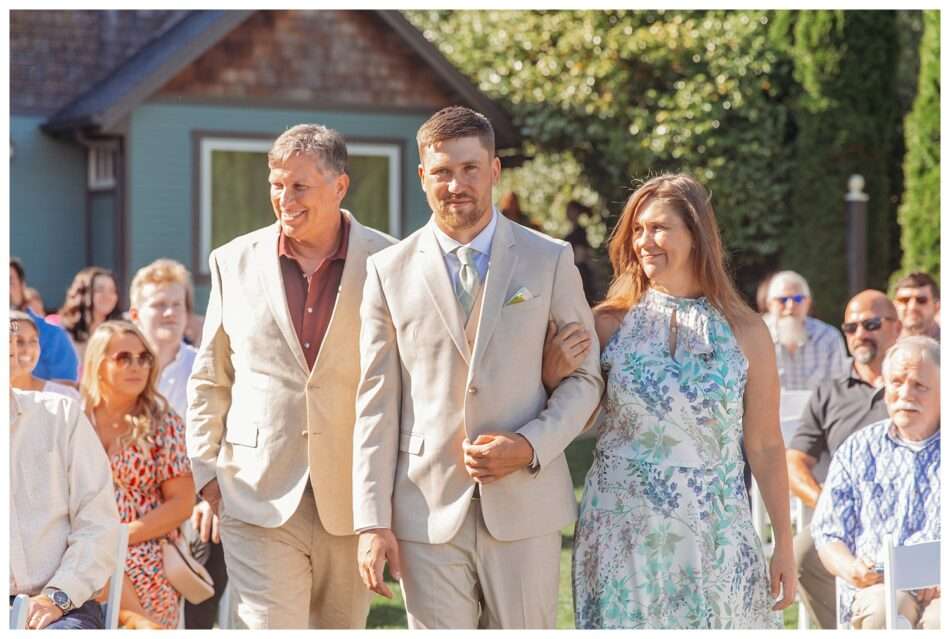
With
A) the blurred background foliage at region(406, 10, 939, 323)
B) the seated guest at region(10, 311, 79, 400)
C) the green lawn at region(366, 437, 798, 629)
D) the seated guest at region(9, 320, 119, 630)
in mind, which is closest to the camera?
the seated guest at region(9, 320, 119, 630)

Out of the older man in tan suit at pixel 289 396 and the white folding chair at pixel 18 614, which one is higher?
the older man in tan suit at pixel 289 396

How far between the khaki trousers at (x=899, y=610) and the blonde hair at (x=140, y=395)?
9.17 feet

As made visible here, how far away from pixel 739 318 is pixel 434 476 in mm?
1050

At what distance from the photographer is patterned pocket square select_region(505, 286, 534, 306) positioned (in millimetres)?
3777

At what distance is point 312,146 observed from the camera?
410cm

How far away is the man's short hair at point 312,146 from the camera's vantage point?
4.09m

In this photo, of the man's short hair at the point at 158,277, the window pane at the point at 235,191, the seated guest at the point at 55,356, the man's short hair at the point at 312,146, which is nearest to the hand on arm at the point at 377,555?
the man's short hair at the point at 312,146

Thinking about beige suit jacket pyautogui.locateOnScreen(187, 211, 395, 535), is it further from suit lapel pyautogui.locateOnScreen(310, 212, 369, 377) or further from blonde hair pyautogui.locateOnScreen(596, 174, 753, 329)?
blonde hair pyautogui.locateOnScreen(596, 174, 753, 329)

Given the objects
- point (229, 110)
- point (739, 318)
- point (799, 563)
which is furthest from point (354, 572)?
point (229, 110)

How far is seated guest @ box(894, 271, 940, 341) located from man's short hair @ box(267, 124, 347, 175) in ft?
14.9

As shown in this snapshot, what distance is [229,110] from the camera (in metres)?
18.0

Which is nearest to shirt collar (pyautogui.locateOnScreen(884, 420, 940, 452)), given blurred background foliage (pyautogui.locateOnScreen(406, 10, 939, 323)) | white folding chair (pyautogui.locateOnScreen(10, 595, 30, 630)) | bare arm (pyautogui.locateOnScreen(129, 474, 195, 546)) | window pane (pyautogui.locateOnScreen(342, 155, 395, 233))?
bare arm (pyautogui.locateOnScreen(129, 474, 195, 546))

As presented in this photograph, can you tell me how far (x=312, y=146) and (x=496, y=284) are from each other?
0.75 meters

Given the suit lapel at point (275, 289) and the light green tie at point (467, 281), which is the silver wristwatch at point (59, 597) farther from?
the light green tie at point (467, 281)
